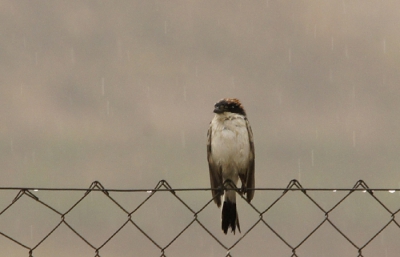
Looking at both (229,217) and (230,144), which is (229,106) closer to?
(230,144)

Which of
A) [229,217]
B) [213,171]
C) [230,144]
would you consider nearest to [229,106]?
[230,144]

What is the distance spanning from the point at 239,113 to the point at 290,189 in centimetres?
281

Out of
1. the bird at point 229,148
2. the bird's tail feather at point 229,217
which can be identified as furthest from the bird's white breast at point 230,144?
the bird's tail feather at point 229,217

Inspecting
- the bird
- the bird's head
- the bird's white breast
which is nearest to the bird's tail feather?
the bird

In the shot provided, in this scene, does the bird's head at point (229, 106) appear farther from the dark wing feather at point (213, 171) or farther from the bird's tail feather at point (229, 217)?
the bird's tail feather at point (229, 217)

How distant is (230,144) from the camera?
543cm

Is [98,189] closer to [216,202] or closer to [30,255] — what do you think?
[30,255]

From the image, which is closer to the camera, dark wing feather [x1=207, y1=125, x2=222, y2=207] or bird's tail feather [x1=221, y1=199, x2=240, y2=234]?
bird's tail feather [x1=221, y1=199, x2=240, y2=234]

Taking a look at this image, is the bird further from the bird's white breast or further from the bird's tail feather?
the bird's tail feather

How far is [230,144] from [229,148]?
4cm

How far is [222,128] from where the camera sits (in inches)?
216

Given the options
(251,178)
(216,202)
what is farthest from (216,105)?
(216,202)

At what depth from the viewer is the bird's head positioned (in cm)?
564

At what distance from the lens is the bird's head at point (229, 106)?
564cm
